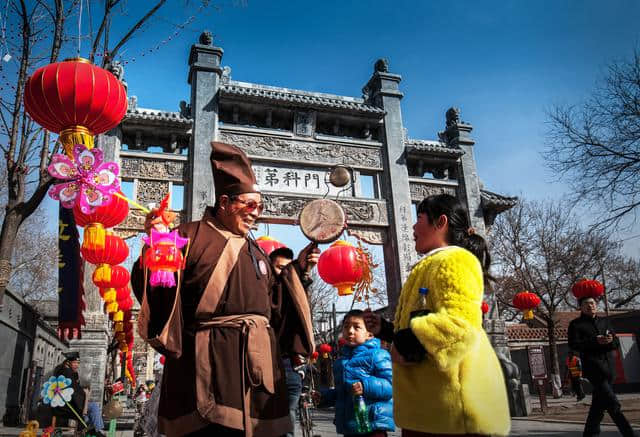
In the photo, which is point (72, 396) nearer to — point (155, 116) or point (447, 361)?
point (447, 361)

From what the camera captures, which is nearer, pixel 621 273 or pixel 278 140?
pixel 278 140

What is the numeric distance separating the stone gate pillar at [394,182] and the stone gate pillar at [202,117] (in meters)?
4.66

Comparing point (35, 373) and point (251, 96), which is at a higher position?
point (251, 96)

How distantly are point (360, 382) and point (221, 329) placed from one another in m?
1.53

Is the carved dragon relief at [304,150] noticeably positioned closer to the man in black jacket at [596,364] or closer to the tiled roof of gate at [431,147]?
the tiled roof of gate at [431,147]

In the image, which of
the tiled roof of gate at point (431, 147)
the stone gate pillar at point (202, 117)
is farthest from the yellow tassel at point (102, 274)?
the tiled roof of gate at point (431, 147)

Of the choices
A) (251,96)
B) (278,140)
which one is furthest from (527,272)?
(251,96)

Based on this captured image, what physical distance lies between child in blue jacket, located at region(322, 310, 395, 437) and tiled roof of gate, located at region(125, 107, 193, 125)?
352 inches

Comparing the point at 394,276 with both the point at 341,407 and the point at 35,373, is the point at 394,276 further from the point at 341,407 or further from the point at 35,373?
the point at 35,373

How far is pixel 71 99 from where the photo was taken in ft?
13.6

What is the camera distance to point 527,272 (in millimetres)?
17234

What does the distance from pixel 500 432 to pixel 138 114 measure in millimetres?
11003

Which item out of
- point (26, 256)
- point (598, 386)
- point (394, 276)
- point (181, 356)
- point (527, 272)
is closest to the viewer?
point (181, 356)

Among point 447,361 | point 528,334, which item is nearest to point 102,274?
point 447,361
